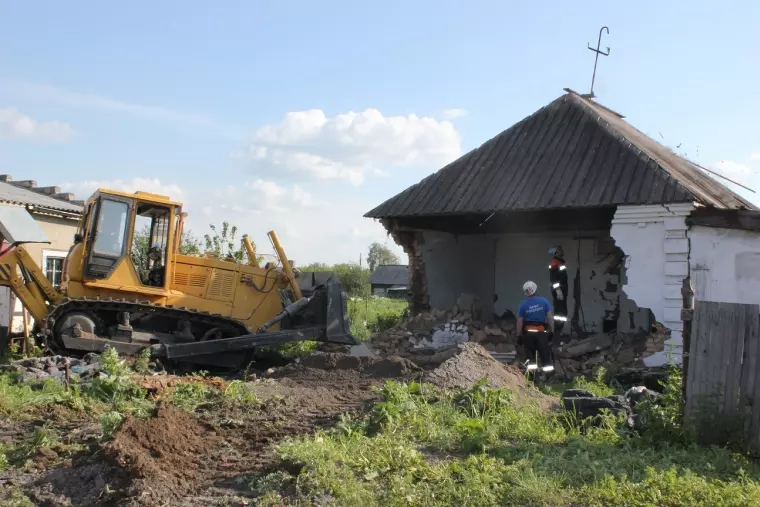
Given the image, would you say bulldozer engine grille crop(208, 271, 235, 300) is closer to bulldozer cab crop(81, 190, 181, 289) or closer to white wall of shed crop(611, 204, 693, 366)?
bulldozer cab crop(81, 190, 181, 289)

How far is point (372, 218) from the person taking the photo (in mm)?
15367

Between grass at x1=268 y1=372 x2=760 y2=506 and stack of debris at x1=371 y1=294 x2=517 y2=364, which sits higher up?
stack of debris at x1=371 y1=294 x2=517 y2=364

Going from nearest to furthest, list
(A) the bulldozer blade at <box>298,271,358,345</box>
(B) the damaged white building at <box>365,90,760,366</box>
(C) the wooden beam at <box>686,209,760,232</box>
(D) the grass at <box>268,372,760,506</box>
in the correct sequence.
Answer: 1. (D) the grass at <box>268,372,760,506</box>
2. (C) the wooden beam at <box>686,209,760,232</box>
3. (B) the damaged white building at <box>365,90,760,366</box>
4. (A) the bulldozer blade at <box>298,271,358,345</box>

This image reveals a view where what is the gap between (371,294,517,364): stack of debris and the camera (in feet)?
44.5

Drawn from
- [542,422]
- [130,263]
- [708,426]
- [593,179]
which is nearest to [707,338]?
[708,426]

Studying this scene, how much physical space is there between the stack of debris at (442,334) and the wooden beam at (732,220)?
404cm

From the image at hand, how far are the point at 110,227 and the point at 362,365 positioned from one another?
4.76 metres

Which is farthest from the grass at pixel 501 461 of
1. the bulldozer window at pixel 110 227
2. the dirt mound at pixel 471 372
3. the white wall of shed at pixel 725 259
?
the bulldozer window at pixel 110 227

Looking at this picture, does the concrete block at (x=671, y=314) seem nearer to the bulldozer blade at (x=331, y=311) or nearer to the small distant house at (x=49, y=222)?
the bulldozer blade at (x=331, y=311)

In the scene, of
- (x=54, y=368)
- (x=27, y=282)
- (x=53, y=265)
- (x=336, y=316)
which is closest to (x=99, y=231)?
(x=27, y=282)

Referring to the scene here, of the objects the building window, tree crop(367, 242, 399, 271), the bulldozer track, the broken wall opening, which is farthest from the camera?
tree crop(367, 242, 399, 271)

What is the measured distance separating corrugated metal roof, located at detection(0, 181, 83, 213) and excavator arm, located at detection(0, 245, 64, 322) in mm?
5416

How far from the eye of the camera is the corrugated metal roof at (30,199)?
16.4 meters

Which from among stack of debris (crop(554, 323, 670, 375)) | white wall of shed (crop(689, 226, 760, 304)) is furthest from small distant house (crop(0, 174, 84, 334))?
white wall of shed (crop(689, 226, 760, 304))
